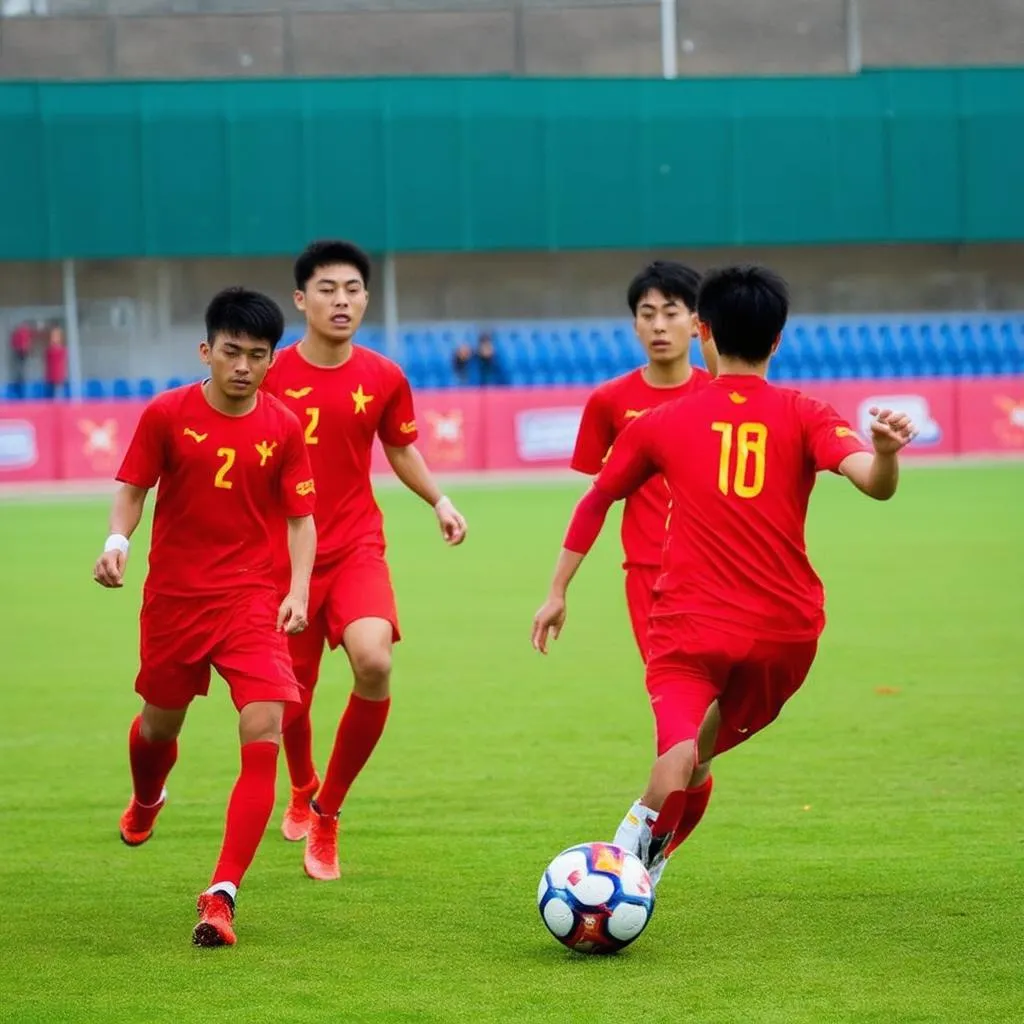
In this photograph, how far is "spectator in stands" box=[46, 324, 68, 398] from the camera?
120 feet

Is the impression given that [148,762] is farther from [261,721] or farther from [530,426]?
[530,426]

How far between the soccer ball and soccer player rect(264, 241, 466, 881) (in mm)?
1833

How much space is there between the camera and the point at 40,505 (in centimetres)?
2653

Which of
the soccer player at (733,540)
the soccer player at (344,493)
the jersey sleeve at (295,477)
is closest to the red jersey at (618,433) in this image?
the soccer player at (344,493)

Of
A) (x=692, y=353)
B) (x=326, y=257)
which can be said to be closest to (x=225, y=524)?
(x=326, y=257)

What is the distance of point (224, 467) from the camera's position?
21.7 feet

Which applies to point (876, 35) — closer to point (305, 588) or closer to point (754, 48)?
point (754, 48)

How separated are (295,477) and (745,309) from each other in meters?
1.76

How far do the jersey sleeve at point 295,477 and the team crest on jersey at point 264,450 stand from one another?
51mm

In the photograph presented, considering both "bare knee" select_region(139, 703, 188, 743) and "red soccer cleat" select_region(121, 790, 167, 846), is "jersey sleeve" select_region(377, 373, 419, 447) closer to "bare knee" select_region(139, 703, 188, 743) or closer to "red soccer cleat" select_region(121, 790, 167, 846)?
"bare knee" select_region(139, 703, 188, 743)

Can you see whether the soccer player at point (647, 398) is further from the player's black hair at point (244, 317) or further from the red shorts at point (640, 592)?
the player's black hair at point (244, 317)

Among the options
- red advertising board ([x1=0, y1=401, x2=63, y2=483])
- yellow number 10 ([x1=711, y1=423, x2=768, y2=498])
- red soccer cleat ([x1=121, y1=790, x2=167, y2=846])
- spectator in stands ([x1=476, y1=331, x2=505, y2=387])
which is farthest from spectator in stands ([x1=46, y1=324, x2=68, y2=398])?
yellow number 10 ([x1=711, y1=423, x2=768, y2=498])

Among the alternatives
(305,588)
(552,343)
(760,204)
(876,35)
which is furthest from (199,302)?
(305,588)

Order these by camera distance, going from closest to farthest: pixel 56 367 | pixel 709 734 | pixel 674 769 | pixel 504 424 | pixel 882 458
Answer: pixel 882 458, pixel 674 769, pixel 709 734, pixel 504 424, pixel 56 367
